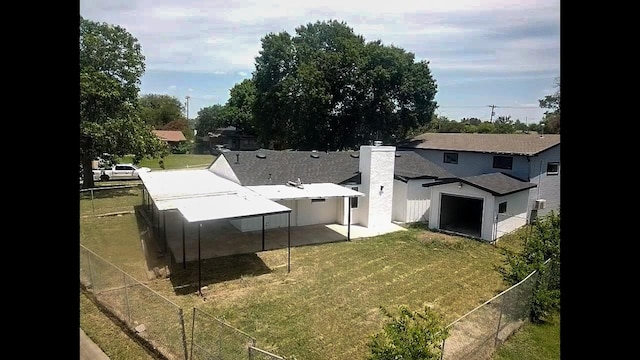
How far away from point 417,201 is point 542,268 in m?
8.32

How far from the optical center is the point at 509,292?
6.95m

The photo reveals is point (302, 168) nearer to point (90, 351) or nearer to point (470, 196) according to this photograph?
point (470, 196)

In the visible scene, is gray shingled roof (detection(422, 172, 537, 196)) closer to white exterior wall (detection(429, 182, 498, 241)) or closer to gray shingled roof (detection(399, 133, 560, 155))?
white exterior wall (detection(429, 182, 498, 241))

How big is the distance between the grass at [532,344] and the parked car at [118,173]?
901 inches

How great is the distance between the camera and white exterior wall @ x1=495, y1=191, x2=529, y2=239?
45.9 ft

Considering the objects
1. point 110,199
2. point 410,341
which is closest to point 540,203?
point 410,341

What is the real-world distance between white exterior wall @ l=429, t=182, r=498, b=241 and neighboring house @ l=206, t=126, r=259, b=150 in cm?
3380

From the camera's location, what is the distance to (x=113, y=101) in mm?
20094

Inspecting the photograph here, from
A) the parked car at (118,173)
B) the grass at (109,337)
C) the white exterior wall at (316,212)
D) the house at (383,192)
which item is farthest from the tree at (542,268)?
the parked car at (118,173)

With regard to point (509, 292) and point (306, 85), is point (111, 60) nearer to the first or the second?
point (306, 85)

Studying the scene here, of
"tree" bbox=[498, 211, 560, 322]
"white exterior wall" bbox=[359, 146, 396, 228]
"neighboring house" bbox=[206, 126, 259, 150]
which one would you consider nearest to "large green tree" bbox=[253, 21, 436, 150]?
"white exterior wall" bbox=[359, 146, 396, 228]
